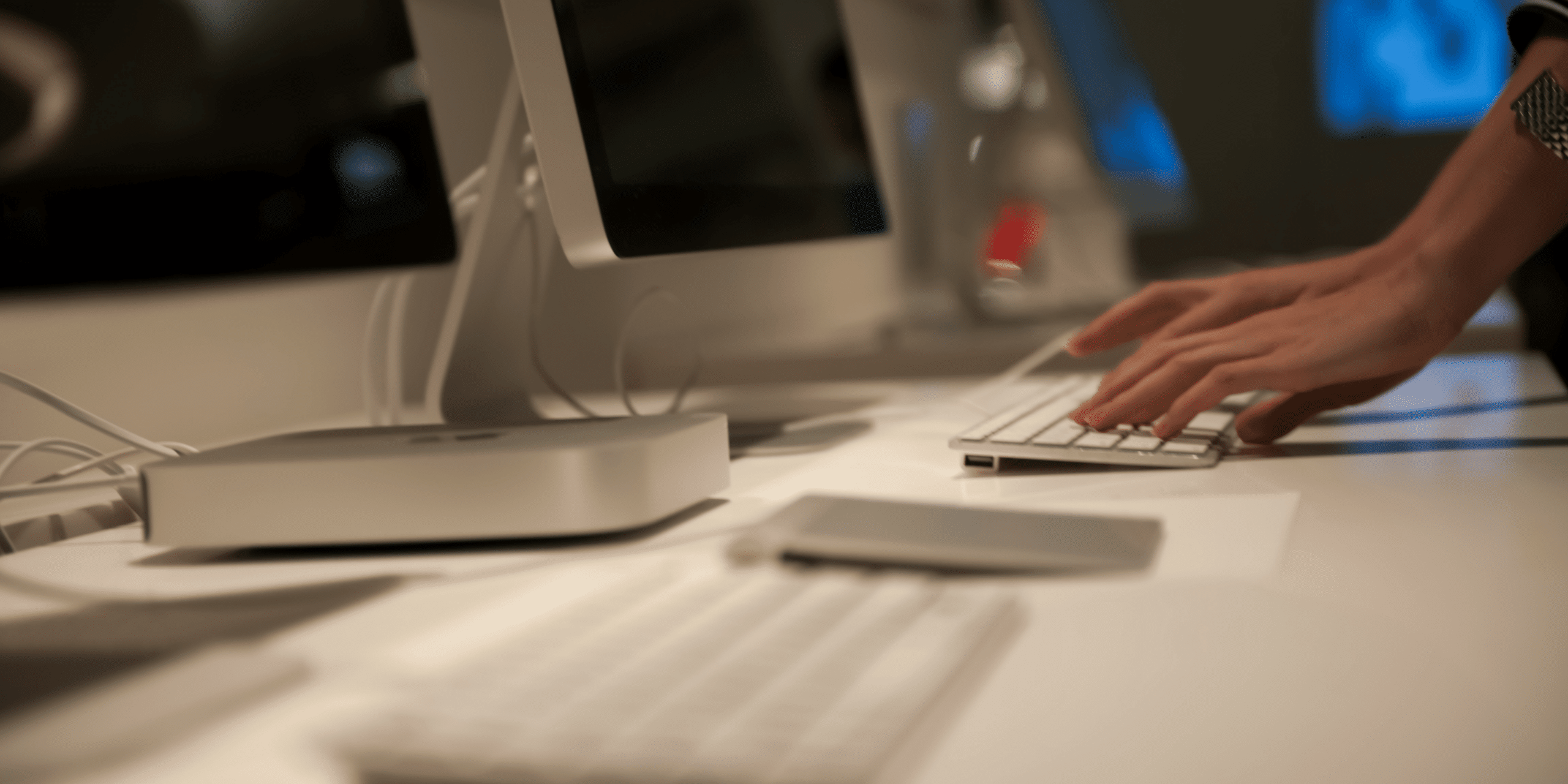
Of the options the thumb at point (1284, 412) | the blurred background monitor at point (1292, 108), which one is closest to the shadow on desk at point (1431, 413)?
the thumb at point (1284, 412)

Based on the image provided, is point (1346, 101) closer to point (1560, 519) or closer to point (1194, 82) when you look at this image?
point (1194, 82)

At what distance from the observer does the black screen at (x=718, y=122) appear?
2.20 feet

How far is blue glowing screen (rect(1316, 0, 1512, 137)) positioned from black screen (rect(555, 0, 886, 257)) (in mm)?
2495

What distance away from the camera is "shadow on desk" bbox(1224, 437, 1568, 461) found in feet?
2.36

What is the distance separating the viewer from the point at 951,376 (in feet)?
4.25

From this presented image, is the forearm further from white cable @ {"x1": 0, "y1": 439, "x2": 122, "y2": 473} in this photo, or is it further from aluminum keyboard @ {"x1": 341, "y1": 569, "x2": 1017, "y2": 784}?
white cable @ {"x1": 0, "y1": 439, "x2": 122, "y2": 473}

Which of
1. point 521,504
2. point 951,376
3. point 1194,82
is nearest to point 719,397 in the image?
point 951,376

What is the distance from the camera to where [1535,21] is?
31.4 inches

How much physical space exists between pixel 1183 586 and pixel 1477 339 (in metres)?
1.06

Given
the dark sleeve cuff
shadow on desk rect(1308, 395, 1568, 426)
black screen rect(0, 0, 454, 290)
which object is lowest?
shadow on desk rect(1308, 395, 1568, 426)

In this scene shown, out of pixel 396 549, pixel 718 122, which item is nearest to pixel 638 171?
pixel 718 122

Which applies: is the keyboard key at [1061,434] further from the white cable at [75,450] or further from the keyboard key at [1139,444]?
the white cable at [75,450]

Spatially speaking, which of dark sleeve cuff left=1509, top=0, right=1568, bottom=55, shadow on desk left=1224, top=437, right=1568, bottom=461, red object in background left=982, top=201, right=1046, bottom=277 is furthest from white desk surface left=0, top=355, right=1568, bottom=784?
red object in background left=982, top=201, right=1046, bottom=277

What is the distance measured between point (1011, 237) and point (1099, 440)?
4.40 feet
